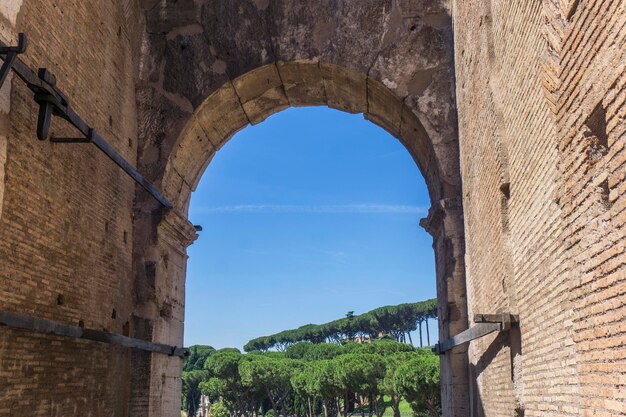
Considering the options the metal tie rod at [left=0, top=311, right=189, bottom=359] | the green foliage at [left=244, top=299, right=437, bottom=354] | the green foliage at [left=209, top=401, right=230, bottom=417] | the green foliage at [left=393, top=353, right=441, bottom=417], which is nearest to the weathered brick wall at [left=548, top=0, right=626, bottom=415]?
the metal tie rod at [left=0, top=311, right=189, bottom=359]

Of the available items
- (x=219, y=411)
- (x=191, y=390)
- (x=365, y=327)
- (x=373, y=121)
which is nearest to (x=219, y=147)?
(x=373, y=121)

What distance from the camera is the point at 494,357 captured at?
6.24 metres

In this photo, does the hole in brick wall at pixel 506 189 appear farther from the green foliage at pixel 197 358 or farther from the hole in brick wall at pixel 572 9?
the green foliage at pixel 197 358

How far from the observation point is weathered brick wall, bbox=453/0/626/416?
3111mm

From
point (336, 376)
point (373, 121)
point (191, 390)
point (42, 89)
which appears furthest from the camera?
point (191, 390)

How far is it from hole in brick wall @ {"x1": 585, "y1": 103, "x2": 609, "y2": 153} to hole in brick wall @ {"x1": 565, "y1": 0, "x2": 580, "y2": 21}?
1.99 feet

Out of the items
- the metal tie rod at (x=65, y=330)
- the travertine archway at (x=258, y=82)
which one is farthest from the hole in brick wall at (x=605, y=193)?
the travertine archway at (x=258, y=82)

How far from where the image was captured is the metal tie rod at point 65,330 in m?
5.41

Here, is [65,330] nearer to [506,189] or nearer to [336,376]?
[506,189]

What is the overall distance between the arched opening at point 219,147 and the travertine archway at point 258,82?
1.0 inches

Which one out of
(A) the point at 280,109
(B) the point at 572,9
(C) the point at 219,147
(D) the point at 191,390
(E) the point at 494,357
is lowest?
(D) the point at 191,390

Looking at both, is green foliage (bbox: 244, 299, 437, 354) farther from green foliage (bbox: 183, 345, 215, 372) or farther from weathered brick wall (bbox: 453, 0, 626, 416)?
weathered brick wall (bbox: 453, 0, 626, 416)

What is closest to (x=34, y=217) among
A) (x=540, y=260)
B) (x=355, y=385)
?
(x=540, y=260)

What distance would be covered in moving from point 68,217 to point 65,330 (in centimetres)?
125
